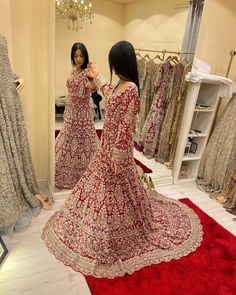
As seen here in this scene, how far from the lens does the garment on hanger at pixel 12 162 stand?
1817mm

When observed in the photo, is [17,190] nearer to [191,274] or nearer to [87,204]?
[87,204]

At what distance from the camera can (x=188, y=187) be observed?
9.80ft

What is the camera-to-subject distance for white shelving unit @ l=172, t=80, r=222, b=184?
2.66 metres

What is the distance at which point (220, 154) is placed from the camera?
2.82 m

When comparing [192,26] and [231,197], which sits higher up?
[192,26]

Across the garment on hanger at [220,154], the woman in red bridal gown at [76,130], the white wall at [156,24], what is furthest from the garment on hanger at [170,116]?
the woman in red bridal gown at [76,130]

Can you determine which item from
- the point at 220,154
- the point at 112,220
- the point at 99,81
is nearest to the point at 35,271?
the point at 112,220

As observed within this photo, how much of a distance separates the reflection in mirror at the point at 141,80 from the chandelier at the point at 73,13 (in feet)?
0.13

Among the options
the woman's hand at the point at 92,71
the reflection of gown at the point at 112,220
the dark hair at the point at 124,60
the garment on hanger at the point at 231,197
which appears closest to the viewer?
the dark hair at the point at 124,60

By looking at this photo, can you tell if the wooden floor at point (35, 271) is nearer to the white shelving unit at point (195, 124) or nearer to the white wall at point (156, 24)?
the white shelving unit at point (195, 124)

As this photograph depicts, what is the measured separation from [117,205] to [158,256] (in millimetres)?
499

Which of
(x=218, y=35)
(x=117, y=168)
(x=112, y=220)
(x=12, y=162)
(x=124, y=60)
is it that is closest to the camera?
(x=124, y=60)

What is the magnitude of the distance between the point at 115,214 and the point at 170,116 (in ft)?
4.78

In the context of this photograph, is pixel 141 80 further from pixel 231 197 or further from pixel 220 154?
pixel 231 197
